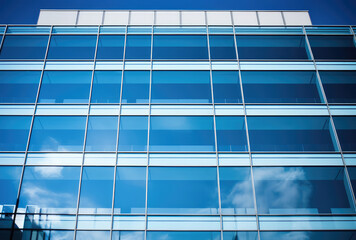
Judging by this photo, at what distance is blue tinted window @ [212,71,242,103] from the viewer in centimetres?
1606

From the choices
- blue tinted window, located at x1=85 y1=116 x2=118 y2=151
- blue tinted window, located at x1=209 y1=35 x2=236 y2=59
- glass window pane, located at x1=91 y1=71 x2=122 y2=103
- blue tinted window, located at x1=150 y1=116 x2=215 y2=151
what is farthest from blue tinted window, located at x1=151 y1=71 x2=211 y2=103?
blue tinted window, located at x1=85 y1=116 x2=118 y2=151

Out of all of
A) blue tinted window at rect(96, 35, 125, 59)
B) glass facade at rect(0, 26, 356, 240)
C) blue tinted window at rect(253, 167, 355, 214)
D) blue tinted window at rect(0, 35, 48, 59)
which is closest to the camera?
glass facade at rect(0, 26, 356, 240)

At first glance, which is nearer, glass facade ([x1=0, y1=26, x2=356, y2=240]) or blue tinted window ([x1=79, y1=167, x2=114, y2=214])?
glass facade ([x1=0, y1=26, x2=356, y2=240])

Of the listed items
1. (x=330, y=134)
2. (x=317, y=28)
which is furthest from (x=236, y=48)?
(x=330, y=134)

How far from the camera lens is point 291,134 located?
49.5 feet

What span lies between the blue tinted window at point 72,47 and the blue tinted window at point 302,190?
38.4 ft

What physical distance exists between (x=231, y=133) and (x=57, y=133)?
28.5 ft

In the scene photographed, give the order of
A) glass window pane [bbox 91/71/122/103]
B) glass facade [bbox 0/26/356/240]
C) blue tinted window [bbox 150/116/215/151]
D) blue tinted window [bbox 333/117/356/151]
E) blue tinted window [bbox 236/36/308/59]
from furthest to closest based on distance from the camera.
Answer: blue tinted window [bbox 236/36/308/59] → glass window pane [bbox 91/71/122/103] → blue tinted window [bbox 150/116/215/151] → blue tinted window [bbox 333/117/356/151] → glass facade [bbox 0/26/356/240]

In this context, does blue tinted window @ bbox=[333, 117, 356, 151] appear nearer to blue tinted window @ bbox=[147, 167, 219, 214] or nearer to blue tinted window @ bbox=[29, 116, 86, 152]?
blue tinted window @ bbox=[147, 167, 219, 214]

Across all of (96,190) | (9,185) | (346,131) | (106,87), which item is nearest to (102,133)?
(106,87)

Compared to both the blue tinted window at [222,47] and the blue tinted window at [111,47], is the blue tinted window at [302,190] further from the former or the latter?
the blue tinted window at [111,47]

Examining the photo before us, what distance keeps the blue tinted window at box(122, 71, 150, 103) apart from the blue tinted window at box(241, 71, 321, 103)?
5.42 meters

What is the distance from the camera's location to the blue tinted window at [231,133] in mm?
14570

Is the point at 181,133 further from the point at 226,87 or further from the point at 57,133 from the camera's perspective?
the point at 57,133
